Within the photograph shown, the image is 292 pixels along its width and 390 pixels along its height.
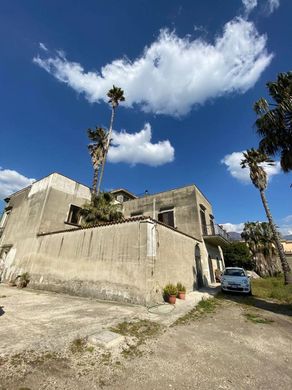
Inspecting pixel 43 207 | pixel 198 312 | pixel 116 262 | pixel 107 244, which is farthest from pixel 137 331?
pixel 43 207

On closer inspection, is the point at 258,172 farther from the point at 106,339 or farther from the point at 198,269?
the point at 106,339

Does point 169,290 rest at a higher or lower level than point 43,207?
lower

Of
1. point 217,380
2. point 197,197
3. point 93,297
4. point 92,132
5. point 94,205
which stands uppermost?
point 92,132

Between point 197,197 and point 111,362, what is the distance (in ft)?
48.0

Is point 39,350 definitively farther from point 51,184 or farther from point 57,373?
point 51,184

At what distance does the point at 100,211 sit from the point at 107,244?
5.47 meters

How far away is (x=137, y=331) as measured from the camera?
5148 millimetres

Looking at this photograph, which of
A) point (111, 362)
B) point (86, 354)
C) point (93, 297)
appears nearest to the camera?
point (111, 362)

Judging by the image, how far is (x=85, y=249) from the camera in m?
10.8

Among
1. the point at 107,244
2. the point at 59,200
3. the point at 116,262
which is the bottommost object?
the point at 116,262

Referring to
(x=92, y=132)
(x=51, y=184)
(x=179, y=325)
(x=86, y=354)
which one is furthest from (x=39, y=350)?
(x=92, y=132)

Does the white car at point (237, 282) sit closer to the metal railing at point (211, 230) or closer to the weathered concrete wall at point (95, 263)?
the metal railing at point (211, 230)

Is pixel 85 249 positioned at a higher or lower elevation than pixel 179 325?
higher

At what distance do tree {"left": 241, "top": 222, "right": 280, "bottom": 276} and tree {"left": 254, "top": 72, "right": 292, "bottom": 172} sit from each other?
1781 cm
